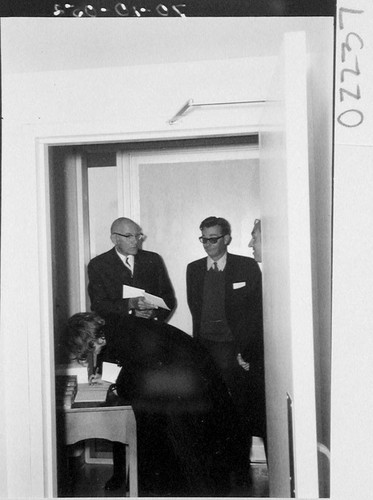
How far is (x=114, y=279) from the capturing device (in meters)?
2.39

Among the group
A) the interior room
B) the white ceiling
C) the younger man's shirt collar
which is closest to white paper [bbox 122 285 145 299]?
the younger man's shirt collar

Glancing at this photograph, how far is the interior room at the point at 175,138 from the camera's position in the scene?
907mm

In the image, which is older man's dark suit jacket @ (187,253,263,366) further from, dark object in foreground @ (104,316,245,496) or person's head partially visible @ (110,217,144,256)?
dark object in foreground @ (104,316,245,496)

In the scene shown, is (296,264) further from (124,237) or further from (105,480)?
(105,480)

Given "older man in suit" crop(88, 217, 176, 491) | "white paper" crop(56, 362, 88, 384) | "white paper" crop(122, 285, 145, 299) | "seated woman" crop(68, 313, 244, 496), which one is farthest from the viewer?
"older man in suit" crop(88, 217, 176, 491)

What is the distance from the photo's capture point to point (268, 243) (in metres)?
1.28

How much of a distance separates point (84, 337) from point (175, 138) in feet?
3.46

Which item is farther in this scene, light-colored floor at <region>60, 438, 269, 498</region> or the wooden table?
light-colored floor at <region>60, 438, 269, 498</region>

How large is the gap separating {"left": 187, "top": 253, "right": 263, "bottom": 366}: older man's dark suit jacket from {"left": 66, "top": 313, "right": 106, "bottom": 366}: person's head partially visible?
A: 0.71 metres

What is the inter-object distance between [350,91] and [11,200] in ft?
3.15

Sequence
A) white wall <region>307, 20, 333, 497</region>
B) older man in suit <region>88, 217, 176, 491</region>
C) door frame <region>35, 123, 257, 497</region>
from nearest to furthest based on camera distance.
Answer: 1. white wall <region>307, 20, 333, 497</region>
2. door frame <region>35, 123, 257, 497</region>
3. older man in suit <region>88, 217, 176, 491</region>

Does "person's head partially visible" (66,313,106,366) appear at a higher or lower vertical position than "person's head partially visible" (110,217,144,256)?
lower

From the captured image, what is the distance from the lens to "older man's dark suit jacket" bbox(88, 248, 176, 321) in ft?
7.66

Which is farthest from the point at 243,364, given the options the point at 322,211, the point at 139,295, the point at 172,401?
the point at 322,211
